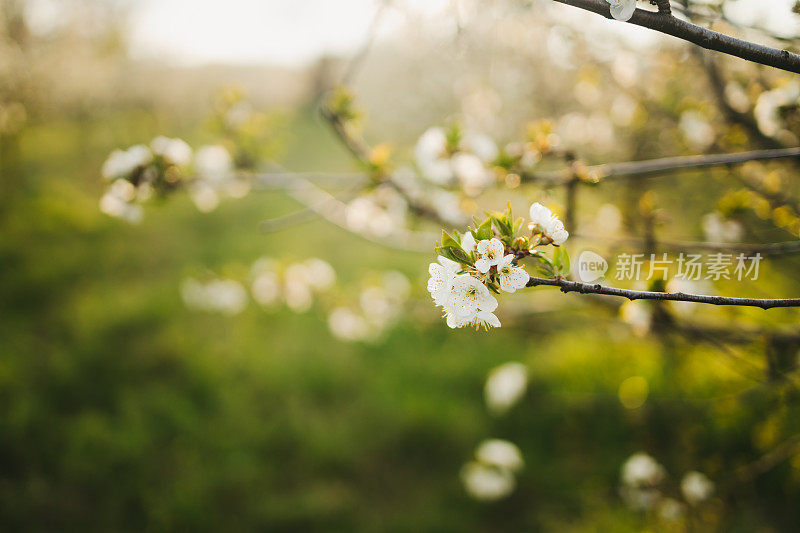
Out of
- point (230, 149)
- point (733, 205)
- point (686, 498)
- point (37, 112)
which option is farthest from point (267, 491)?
point (37, 112)

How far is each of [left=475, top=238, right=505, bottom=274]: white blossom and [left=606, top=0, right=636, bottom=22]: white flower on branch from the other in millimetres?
459

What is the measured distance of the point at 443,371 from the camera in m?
3.85

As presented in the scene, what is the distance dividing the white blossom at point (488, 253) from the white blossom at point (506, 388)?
2.67 metres

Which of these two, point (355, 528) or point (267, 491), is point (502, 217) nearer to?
point (355, 528)

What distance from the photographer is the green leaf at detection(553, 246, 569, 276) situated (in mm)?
875

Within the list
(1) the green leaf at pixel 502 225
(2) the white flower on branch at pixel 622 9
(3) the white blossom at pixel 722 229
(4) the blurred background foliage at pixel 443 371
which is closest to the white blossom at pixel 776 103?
(4) the blurred background foliage at pixel 443 371

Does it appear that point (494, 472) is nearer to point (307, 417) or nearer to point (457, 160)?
point (307, 417)

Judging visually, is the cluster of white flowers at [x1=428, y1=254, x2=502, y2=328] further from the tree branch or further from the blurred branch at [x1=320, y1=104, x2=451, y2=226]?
the blurred branch at [x1=320, y1=104, x2=451, y2=226]

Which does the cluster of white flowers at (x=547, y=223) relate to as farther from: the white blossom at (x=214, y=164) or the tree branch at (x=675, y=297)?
the white blossom at (x=214, y=164)

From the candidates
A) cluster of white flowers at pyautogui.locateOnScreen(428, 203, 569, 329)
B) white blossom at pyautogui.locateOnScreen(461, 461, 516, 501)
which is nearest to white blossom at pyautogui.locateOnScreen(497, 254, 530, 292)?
cluster of white flowers at pyautogui.locateOnScreen(428, 203, 569, 329)

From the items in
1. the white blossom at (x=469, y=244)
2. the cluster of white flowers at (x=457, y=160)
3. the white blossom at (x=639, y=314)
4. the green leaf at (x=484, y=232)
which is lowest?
the white blossom at (x=469, y=244)

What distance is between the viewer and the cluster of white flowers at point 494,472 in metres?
2.67

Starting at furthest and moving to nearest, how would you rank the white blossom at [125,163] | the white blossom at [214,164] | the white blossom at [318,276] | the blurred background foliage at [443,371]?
1. the white blossom at [318,276]
2. the blurred background foliage at [443,371]
3. the white blossom at [214,164]
4. the white blossom at [125,163]

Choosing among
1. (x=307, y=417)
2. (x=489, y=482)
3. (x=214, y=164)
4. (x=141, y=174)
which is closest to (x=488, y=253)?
(x=141, y=174)
